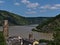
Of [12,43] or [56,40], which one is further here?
[12,43]

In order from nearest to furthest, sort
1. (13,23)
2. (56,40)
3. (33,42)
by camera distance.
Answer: (56,40) < (33,42) < (13,23)

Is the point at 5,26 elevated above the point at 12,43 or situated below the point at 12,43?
above

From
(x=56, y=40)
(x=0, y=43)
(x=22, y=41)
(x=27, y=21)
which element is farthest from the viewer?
(x=27, y=21)

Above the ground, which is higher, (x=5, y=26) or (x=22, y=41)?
(x=5, y=26)

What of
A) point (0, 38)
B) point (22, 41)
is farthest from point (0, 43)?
point (22, 41)

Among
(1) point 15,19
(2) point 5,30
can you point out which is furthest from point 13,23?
(2) point 5,30

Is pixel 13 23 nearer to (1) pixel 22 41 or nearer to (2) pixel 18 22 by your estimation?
(2) pixel 18 22

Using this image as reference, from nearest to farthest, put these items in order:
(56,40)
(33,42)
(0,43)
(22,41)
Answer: (56,40)
(0,43)
(33,42)
(22,41)

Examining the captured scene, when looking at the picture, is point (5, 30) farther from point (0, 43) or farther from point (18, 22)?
point (18, 22)

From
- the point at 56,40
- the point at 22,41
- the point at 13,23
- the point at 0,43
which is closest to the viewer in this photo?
the point at 56,40

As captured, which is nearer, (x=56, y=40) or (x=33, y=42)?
(x=56, y=40)
